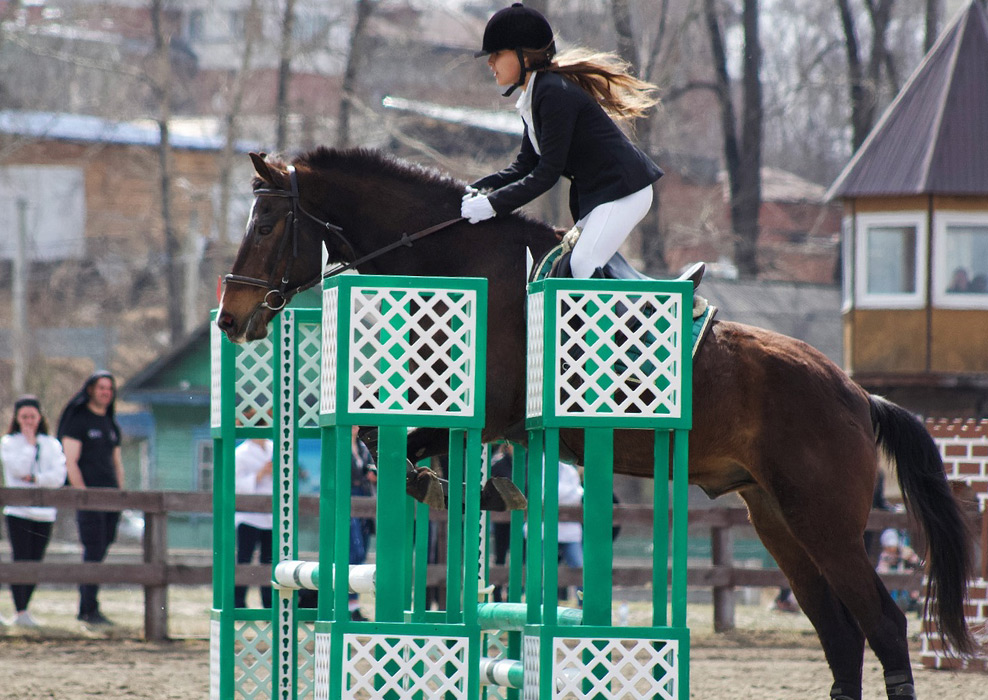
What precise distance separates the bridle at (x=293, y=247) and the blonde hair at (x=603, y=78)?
68 centimetres

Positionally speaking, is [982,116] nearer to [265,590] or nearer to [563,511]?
[563,511]

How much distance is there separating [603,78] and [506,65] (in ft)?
1.29

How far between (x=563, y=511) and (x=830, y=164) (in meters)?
26.2

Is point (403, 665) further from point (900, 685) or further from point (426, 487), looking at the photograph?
point (900, 685)

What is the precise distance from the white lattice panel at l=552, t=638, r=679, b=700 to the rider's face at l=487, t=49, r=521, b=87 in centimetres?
208

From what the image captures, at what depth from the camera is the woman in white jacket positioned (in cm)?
1034

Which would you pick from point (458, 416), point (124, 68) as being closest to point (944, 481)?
point (458, 416)

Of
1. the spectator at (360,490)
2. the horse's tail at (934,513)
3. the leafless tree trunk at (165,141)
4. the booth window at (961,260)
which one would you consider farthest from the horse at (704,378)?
the leafless tree trunk at (165,141)

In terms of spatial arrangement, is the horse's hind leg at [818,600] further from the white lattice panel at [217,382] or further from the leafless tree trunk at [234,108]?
the leafless tree trunk at [234,108]

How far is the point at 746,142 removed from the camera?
26.5 metres

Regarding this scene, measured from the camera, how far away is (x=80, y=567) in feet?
33.2

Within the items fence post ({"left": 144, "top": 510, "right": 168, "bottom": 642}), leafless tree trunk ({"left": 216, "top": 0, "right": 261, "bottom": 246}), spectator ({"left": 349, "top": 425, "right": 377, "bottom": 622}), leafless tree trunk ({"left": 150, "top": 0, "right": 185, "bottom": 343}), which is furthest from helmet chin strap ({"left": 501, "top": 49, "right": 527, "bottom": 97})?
leafless tree trunk ({"left": 216, "top": 0, "right": 261, "bottom": 246})

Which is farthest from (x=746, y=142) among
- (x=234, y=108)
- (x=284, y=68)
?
(x=234, y=108)

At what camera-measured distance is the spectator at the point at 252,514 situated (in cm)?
1031
